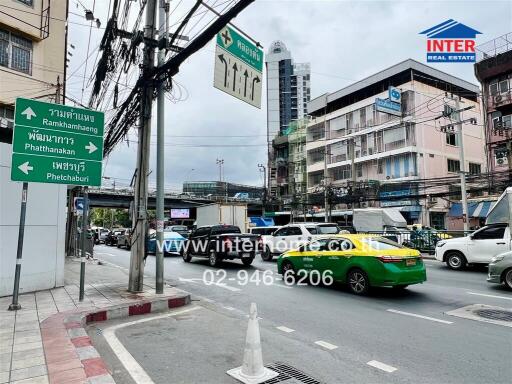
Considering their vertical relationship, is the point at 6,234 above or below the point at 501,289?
above

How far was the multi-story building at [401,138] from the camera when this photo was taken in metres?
40.3

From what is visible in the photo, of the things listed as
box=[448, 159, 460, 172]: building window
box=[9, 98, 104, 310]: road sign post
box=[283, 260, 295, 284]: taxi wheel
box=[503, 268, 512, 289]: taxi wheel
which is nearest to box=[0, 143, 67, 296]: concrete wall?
box=[9, 98, 104, 310]: road sign post

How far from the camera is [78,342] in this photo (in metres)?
5.57

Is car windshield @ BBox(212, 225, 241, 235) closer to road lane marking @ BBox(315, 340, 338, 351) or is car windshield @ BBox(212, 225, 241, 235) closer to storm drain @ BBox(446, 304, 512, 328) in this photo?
storm drain @ BBox(446, 304, 512, 328)

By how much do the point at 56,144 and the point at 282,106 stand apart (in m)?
63.2

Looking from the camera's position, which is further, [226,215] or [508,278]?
[226,215]

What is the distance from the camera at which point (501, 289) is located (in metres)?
9.90

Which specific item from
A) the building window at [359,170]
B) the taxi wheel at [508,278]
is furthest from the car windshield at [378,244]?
the building window at [359,170]

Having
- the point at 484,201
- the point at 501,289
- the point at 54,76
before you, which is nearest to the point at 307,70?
the point at 484,201

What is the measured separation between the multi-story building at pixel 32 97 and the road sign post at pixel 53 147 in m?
1.79

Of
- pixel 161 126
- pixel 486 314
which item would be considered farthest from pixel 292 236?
pixel 486 314

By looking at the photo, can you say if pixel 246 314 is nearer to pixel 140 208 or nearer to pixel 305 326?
pixel 305 326

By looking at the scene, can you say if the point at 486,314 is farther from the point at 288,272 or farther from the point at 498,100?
the point at 498,100

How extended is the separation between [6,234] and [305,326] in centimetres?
717
